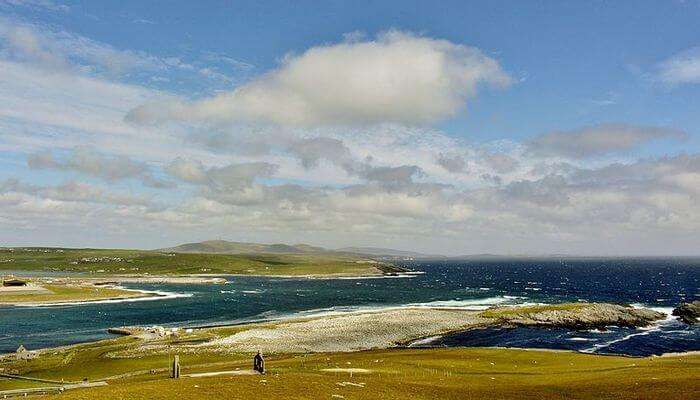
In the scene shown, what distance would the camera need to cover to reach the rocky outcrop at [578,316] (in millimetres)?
123250

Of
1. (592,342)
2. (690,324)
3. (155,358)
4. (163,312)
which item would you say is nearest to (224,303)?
(163,312)

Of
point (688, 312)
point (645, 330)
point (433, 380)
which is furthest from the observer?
point (688, 312)

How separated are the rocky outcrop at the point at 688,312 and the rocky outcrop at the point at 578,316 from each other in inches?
197

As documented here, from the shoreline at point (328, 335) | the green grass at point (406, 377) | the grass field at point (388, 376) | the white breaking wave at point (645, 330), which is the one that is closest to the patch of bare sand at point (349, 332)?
the shoreline at point (328, 335)

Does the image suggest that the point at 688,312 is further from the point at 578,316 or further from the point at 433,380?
the point at 433,380

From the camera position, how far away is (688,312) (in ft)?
448

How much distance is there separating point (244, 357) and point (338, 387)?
139ft

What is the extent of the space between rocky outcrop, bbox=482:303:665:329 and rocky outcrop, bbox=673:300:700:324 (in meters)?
5.00

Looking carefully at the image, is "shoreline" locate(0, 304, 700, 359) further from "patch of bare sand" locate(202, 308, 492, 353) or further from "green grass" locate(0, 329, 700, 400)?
"green grass" locate(0, 329, 700, 400)

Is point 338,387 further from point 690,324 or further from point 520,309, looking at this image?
point 690,324

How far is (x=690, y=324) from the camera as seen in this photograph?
125125 mm

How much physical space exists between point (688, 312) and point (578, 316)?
116 ft

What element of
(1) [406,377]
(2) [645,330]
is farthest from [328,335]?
(2) [645,330]

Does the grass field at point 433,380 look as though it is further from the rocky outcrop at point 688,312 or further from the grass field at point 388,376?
the rocky outcrop at point 688,312
